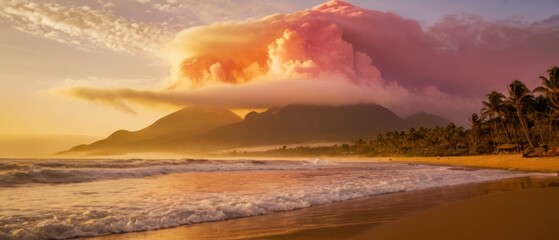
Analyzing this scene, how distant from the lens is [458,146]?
333ft

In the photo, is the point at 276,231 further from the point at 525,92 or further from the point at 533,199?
the point at 525,92

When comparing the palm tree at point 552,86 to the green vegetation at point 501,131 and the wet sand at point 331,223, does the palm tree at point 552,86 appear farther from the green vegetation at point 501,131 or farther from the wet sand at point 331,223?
the wet sand at point 331,223

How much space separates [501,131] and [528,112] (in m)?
19.8

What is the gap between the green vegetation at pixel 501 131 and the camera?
2781 inches

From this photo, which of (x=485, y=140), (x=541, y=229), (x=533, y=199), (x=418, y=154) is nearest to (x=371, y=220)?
(x=541, y=229)

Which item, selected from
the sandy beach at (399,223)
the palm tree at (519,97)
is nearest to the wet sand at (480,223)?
the sandy beach at (399,223)

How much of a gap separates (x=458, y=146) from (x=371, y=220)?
328ft

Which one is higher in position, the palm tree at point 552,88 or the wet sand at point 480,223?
the palm tree at point 552,88

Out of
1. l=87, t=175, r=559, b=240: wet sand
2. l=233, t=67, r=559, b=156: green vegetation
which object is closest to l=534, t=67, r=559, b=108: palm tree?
l=233, t=67, r=559, b=156: green vegetation

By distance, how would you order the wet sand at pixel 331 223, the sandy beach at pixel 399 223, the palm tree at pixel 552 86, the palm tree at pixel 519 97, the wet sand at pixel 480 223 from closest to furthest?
1. the wet sand at pixel 480 223
2. the sandy beach at pixel 399 223
3. the wet sand at pixel 331 223
4. the palm tree at pixel 552 86
5. the palm tree at pixel 519 97

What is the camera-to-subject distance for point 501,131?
9650cm

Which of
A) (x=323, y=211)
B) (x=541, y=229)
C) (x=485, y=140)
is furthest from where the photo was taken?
(x=485, y=140)

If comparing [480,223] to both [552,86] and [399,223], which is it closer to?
[399,223]

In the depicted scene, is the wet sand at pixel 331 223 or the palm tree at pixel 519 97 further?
the palm tree at pixel 519 97
